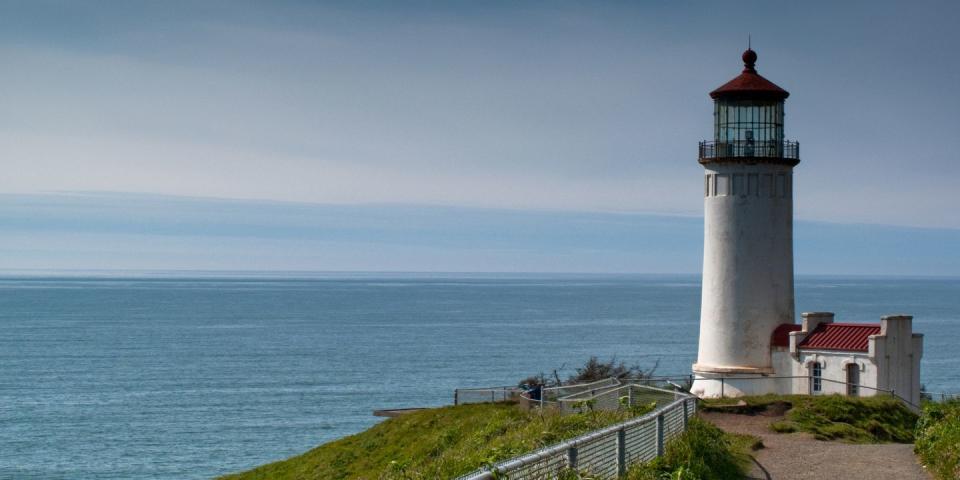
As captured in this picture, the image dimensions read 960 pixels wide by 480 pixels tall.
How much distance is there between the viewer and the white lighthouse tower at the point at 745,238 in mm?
35688

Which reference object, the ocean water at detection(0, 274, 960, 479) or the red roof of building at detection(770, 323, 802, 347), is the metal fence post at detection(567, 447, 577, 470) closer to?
the red roof of building at detection(770, 323, 802, 347)

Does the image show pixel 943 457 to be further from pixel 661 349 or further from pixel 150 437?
pixel 661 349

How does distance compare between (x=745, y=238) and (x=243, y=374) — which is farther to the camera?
(x=243, y=374)

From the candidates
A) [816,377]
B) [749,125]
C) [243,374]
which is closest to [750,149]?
[749,125]

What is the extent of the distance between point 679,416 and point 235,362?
294 ft

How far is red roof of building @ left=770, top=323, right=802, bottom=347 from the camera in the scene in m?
35.4

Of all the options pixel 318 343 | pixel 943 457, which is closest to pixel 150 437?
pixel 943 457

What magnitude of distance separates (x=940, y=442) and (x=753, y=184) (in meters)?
16.7

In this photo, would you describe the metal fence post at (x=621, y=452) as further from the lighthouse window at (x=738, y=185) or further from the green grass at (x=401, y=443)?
the lighthouse window at (x=738, y=185)

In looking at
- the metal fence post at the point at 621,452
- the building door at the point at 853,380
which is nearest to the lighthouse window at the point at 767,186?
the building door at the point at 853,380

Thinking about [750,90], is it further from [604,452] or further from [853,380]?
[604,452]

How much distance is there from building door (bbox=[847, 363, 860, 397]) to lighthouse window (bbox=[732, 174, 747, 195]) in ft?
21.1

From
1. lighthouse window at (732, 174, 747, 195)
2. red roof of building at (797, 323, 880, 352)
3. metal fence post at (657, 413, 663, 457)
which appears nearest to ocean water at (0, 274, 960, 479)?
lighthouse window at (732, 174, 747, 195)

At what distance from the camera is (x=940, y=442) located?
2006 centimetres
